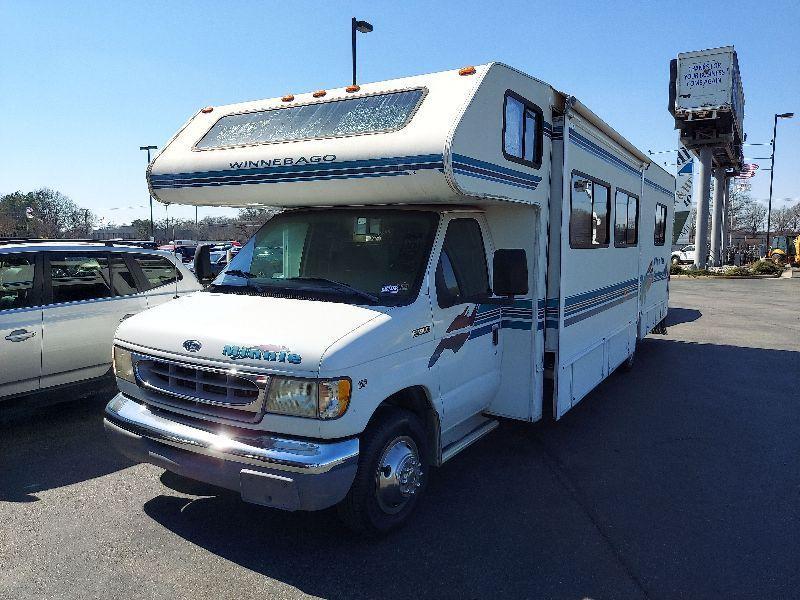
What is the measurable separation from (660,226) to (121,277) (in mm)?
8150

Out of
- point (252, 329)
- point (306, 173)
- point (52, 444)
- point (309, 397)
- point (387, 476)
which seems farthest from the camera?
point (52, 444)

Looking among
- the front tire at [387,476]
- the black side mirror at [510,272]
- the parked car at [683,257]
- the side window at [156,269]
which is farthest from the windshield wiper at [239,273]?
the parked car at [683,257]

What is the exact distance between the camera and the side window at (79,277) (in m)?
5.84

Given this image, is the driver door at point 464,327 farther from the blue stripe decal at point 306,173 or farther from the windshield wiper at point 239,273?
the windshield wiper at point 239,273

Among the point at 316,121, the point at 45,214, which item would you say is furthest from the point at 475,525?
the point at 45,214

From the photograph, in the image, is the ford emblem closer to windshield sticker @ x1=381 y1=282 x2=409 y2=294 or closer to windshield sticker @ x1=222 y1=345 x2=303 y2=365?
windshield sticker @ x1=222 y1=345 x2=303 y2=365

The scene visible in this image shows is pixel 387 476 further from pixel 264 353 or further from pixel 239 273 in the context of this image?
pixel 239 273

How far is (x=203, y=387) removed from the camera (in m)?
3.48

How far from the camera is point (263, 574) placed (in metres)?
3.37

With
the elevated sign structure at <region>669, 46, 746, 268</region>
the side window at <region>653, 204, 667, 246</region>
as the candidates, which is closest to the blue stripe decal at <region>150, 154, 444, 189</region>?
the side window at <region>653, 204, 667, 246</region>

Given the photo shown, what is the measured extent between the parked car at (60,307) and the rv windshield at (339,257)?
2.25 meters

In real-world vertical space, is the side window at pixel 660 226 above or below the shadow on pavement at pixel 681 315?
above

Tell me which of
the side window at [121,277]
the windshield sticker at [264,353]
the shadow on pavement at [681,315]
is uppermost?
the side window at [121,277]

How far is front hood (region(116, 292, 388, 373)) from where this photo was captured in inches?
127
